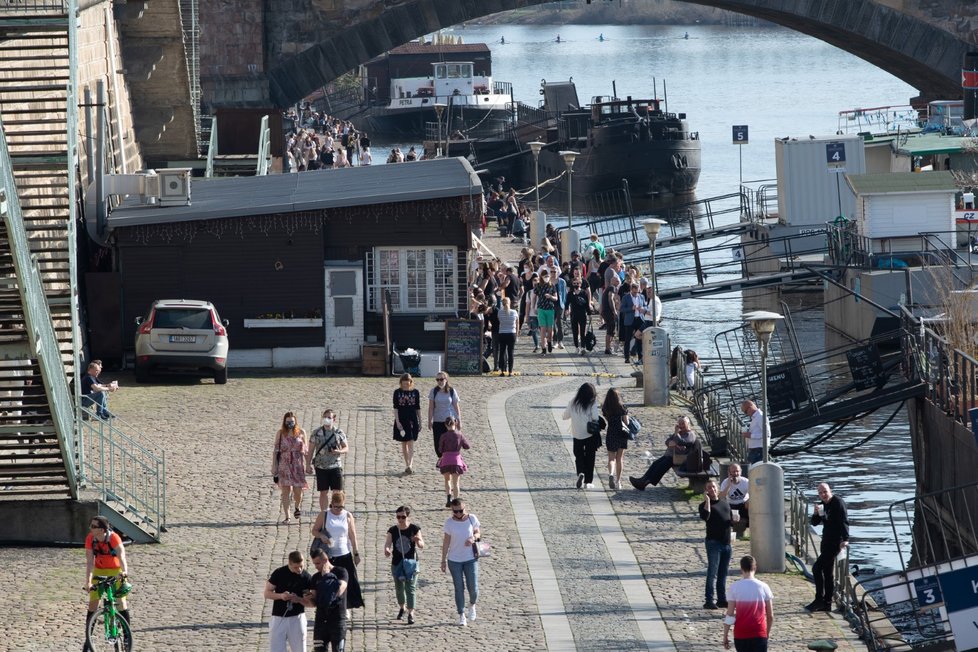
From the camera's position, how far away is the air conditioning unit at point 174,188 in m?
29.6

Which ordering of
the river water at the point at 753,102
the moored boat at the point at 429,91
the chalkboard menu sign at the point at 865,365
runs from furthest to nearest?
the moored boat at the point at 429,91 → the river water at the point at 753,102 → the chalkboard menu sign at the point at 865,365

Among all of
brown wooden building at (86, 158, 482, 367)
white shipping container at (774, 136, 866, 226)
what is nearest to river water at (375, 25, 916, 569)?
white shipping container at (774, 136, 866, 226)

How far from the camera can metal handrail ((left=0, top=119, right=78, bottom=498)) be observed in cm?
1691

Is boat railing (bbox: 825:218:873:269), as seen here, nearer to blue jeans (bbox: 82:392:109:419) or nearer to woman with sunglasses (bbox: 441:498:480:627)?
blue jeans (bbox: 82:392:109:419)

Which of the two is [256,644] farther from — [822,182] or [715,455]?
[822,182]

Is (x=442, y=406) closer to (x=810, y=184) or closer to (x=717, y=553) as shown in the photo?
(x=717, y=553)

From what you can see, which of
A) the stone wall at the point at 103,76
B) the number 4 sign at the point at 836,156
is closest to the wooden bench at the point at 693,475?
the stone wall at the point at 103,76

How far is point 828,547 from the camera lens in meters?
17.2

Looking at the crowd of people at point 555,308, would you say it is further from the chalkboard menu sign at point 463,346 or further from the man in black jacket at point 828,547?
the man in black jacket at point 828,547

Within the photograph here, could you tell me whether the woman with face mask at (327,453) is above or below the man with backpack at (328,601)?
above

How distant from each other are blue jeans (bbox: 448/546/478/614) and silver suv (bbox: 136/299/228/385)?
1246cm

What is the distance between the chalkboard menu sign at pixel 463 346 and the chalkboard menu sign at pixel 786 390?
17.5 ft

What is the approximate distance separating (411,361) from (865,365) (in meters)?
7.41

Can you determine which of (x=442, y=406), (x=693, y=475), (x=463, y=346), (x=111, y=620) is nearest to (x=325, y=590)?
(x=111, y=620)
